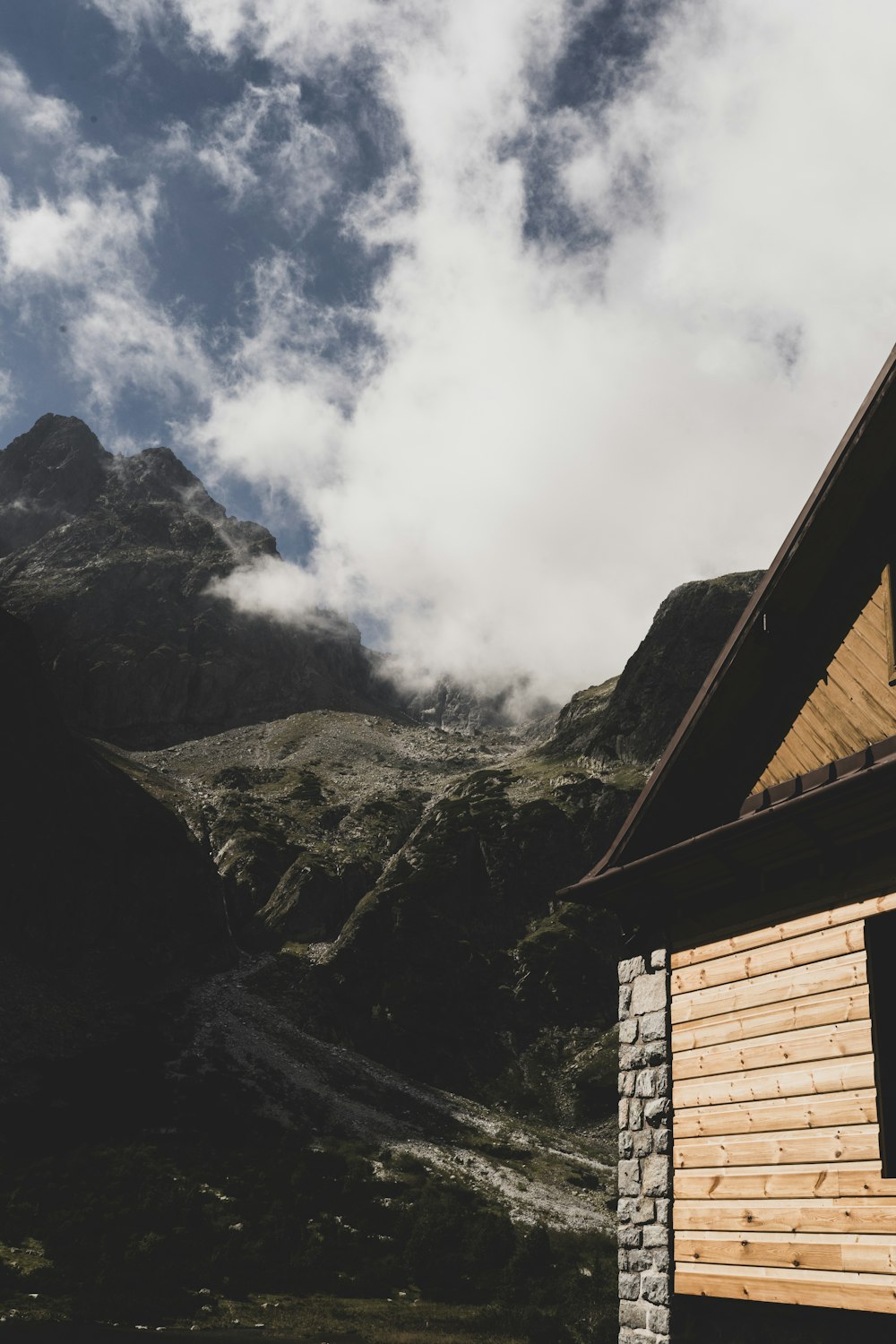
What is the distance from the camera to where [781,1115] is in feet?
29.0

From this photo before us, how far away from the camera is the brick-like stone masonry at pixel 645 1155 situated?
9484mm

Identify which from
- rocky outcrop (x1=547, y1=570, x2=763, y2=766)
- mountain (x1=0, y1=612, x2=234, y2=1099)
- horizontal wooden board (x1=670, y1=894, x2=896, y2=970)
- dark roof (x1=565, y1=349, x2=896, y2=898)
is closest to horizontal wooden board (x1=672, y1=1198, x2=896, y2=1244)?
horizontal wooden board (x1=670, y1=894, x2=896, y2=970)

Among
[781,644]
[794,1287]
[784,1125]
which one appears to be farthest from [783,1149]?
[781,644]

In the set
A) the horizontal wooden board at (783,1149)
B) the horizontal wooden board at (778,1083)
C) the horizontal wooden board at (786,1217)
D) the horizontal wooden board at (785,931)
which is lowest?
the horizontal wooden board at (786,1217)

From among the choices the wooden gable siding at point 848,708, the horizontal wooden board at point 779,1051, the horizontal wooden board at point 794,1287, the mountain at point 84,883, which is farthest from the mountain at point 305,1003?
the wooden gable siding at point 848,708

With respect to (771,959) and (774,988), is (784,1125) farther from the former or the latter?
(771,959)

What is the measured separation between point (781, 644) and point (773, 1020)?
13.8ft

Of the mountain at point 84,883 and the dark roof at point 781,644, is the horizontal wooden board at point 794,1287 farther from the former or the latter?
the mountain at point 84,883

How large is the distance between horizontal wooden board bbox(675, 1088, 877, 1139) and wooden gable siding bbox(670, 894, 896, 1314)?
0.04 feet

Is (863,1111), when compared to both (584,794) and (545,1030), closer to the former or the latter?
(545,1030)

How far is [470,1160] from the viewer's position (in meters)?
66.6

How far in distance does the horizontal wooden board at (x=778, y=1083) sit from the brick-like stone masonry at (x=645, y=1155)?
0.37 m

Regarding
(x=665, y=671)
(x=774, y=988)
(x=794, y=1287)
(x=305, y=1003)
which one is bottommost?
(x=794, y=1287)

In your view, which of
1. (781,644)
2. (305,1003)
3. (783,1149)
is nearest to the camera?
(783,1149)
